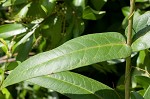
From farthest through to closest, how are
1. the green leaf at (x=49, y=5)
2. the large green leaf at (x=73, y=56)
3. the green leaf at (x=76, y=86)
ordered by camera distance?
1. the green leaf at (x=49, y=5)
2. the green leaf at (x=76, y=86)
3. the large green leaf at (x=73, y=56)

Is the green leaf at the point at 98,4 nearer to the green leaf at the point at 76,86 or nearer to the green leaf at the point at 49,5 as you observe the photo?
the green leaf at the point at 49,5

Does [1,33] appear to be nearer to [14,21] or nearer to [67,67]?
[14,21]

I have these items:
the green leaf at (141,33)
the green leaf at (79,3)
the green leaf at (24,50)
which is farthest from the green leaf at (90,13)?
the green leaf at (141,33)

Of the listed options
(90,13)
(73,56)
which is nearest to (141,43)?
(73,56)

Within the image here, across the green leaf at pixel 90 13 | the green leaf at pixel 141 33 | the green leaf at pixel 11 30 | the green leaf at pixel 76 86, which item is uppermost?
the green leaf at pixel 141 33

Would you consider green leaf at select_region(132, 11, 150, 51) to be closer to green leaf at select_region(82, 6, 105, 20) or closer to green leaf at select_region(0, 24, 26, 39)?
green leaf at select_region(82, 6, 105, 20)

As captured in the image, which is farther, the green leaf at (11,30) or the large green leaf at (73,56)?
the green leaf at (11,30)

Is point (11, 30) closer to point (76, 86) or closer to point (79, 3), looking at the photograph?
point (79, 3)
